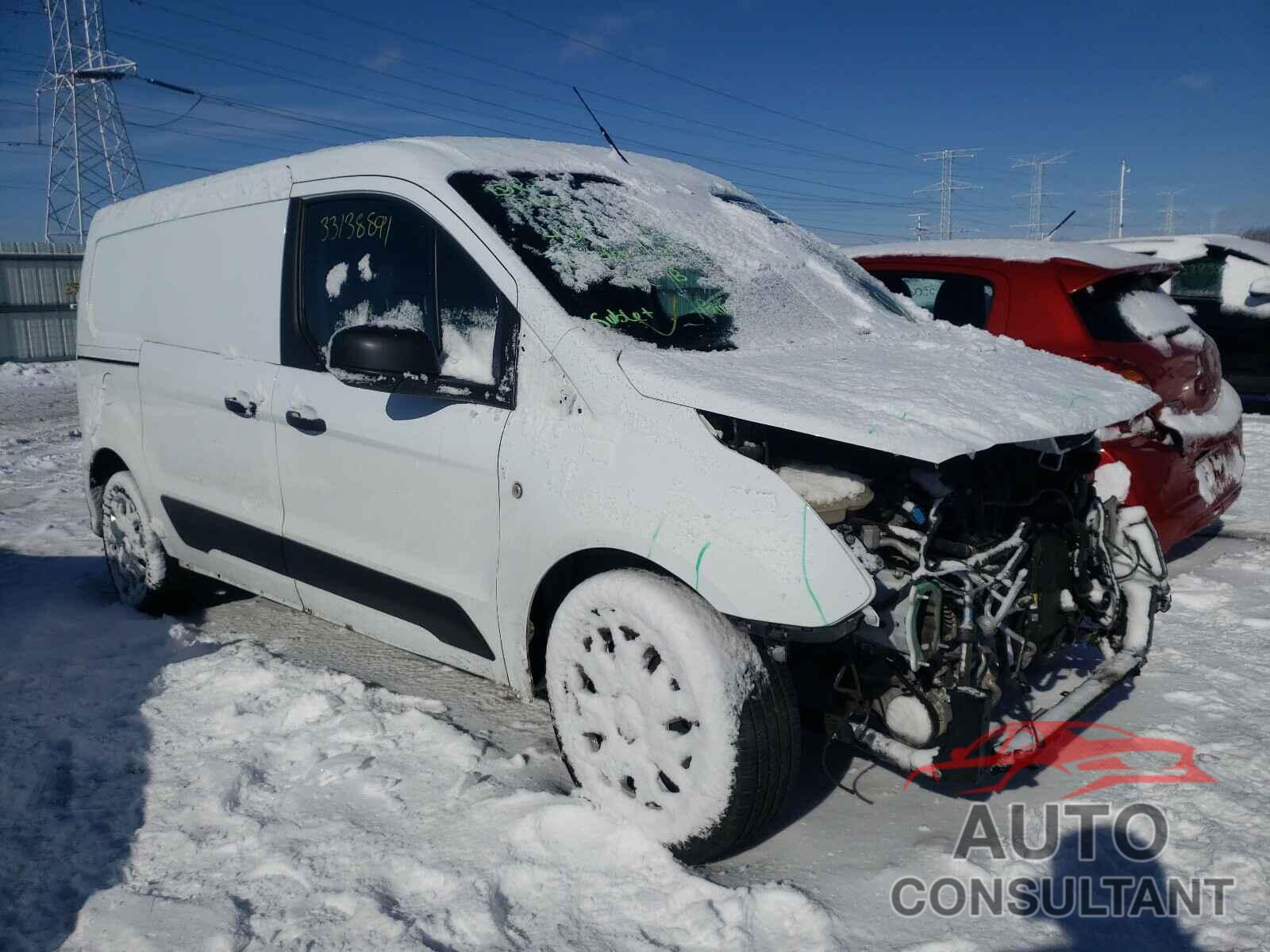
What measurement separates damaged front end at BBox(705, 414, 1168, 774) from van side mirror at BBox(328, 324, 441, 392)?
2.92ft

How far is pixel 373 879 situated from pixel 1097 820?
6.35ft

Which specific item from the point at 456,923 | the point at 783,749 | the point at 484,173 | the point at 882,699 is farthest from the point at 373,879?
the point at 484,173

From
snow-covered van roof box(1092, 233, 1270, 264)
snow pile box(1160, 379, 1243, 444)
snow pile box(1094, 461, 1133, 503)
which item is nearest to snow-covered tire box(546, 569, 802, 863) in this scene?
snow pile box(1094, 461, 1133, 503)

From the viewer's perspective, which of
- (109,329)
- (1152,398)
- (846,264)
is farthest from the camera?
(109,329)

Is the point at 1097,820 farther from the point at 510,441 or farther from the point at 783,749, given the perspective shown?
the point at 510,441

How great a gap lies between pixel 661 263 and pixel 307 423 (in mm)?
1282

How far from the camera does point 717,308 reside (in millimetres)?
2986

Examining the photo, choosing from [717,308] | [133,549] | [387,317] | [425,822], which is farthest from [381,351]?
[133,549]

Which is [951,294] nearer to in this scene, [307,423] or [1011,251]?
[1011,251]

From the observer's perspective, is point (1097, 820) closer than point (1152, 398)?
Yes

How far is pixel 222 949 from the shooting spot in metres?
2.13

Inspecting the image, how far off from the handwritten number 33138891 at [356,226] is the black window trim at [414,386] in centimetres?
6

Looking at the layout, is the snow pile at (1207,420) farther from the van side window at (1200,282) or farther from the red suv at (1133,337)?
the van side window at (1200,282)

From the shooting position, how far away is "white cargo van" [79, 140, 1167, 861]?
228cm
